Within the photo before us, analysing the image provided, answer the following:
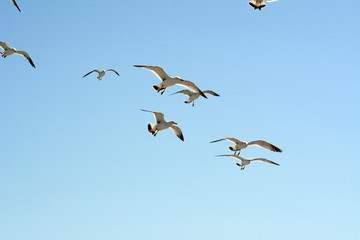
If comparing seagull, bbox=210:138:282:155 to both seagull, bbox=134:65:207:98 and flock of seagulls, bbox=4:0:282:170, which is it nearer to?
flock of seagulls, bbox=4:0:282:170

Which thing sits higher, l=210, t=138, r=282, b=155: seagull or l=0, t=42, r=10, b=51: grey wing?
l=0, t=42, r=10, b=51: grey wing

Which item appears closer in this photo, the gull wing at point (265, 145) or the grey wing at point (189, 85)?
the grey wing at point (189, 85)

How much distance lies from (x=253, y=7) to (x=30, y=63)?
18174 mm

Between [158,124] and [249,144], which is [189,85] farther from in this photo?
[249,144]

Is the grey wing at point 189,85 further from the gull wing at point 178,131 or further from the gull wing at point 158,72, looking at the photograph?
the gull wing at point 178,131

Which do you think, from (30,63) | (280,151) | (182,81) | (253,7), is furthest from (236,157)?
(30,63)

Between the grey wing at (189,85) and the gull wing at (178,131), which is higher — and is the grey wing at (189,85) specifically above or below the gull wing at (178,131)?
above

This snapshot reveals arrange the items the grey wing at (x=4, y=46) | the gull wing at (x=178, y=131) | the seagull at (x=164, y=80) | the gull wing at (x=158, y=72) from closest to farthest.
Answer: the gull wing at (x=158, y=72)
the seagull at (x=164, y=80)
the gull wing at (x=178, y=131)
the grey wing at (x=4, y=46)

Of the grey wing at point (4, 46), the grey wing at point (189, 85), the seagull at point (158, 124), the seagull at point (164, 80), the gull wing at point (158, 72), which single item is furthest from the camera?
the grey wing at point (4, 46)

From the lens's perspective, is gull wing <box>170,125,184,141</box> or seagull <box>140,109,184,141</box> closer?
seagull <box>140,109,184,141</box>

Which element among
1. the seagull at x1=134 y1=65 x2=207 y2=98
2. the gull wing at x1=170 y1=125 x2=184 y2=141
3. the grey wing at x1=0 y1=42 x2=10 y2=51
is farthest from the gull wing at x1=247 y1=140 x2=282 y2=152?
the grey wing at x1=0 y1=42 x2=10 y2=51

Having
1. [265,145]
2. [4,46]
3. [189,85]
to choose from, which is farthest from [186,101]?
[4,46]

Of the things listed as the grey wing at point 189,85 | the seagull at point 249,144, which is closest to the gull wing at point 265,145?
the seagull at point 249,144

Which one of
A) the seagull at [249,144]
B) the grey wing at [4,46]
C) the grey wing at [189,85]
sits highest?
the grey wing at [4,46]
